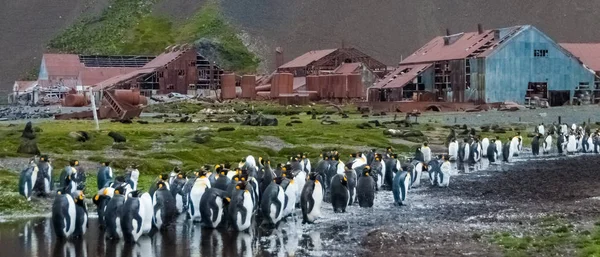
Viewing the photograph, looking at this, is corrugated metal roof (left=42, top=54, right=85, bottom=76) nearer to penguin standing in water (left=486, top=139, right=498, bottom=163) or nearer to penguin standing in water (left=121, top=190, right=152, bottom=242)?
penguin standing in water (left=486, top=139, right=498, bottom=163)

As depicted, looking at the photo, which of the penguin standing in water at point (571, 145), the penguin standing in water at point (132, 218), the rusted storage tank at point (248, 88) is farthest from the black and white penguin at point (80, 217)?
the rusted storage tank at point (248, 88)

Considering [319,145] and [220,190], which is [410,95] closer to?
[319,145]

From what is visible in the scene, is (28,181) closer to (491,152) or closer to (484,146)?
(491,152)

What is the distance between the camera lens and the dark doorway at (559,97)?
70.6 meters

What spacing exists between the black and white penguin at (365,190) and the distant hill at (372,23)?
9502cm

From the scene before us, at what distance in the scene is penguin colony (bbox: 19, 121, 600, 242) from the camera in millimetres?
17609

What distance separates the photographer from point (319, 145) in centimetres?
3791

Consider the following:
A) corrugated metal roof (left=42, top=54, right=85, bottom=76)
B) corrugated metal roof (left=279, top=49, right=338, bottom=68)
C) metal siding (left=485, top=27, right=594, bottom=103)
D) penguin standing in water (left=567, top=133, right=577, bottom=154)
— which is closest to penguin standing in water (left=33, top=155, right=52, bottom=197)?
penguin standing in water (left=567, top=133, right=577, bottom=154)

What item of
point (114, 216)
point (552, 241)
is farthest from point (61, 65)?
point (552, 241)

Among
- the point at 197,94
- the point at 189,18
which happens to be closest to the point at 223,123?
the point at 197,94

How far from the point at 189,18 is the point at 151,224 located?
402ft

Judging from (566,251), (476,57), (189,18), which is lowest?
(566,251)

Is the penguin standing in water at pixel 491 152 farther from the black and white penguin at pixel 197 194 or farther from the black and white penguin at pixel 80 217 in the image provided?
A: the black and white penguin at pixel 80 217

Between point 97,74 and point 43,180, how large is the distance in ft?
265
